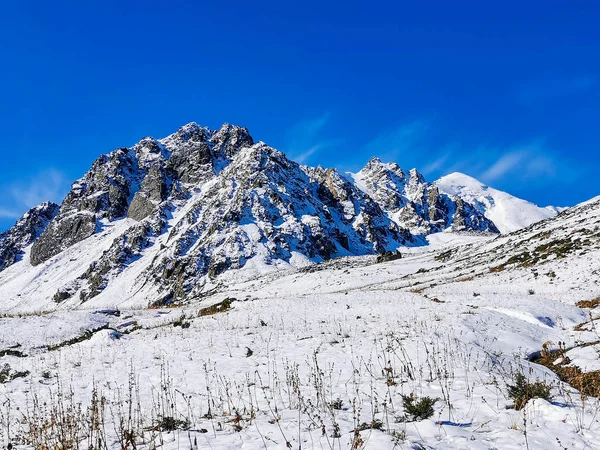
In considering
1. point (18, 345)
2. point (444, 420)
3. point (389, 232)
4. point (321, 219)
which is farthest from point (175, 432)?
point (389, 232)

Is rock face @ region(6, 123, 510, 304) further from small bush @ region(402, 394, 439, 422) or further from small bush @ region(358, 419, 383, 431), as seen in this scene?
small bush @ region(358, 419, 383, 431)

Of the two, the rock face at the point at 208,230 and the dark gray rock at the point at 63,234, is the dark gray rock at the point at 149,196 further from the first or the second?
the dark gray rock at the point at 63,234

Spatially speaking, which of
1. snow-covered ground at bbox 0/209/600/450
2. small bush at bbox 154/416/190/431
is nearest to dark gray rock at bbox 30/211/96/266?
snow-covered ground at bbox 0/209/600/450

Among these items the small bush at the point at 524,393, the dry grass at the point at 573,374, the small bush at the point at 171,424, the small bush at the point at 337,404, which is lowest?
the dry grass at the point at 573,374

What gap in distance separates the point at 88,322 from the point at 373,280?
3802cm

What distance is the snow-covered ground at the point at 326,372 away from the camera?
6277mm

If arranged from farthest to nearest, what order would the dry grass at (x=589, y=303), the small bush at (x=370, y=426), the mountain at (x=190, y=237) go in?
the mountain at (x=190, y=237)
the dry grass at (x=589, y=303)
the small bush at (x=370, y=426)

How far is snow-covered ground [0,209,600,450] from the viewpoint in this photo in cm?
628

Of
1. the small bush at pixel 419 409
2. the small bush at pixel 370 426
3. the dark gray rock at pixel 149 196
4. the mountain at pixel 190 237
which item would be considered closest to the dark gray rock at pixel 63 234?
the mountain at pixel 190 237

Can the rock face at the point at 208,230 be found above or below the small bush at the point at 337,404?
above

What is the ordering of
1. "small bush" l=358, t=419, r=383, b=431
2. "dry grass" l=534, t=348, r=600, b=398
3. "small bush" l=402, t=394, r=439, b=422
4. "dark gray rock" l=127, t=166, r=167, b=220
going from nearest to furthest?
"small bush" l=358, t=419, r=383, b=431 < "small bush" l=402, t=394, r=439, b=422 < "dry grass" l=534, t=348, r=600, b=398 < "dark gray rock" l=127, t=166, r=167, b=220

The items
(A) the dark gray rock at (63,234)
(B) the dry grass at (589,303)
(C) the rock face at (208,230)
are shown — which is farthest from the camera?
(A) the dark gray rock at (63,234)

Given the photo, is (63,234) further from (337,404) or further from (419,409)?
(419,409)

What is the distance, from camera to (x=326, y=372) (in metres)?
10.6
